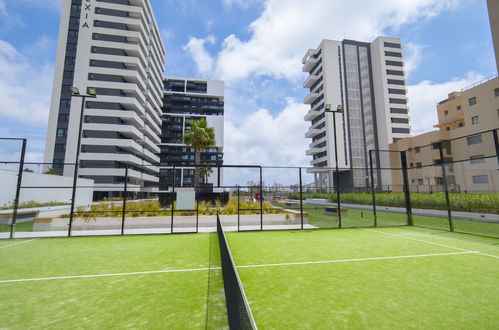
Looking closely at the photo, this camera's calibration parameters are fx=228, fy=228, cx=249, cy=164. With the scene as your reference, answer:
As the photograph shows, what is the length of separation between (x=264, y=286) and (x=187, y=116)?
2820 inches

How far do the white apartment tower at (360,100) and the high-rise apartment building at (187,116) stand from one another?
105 ft

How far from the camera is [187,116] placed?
71.4 m

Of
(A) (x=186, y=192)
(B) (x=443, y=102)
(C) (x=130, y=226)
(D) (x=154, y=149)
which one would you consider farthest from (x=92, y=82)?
(B) (x=443, y=102)

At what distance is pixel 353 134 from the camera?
5388 cm

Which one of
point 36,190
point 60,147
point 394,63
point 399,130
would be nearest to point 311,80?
point 394,63

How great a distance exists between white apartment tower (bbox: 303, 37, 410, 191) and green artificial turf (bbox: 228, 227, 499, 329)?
156ft

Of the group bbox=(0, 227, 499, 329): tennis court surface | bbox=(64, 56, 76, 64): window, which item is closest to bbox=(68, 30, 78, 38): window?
bbox=(64, 56, 76, 64): window

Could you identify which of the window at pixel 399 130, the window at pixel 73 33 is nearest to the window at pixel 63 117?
the window at pixel 73 33

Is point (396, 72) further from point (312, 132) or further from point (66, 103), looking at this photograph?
point (66, 103)

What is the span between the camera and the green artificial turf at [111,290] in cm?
369

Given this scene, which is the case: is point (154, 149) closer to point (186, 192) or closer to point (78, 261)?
point (186, 192)

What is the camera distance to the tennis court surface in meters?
3.67

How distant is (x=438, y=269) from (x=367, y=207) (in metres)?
21.2

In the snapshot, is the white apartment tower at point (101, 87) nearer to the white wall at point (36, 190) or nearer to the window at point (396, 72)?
the white wall at point (36, 190)
